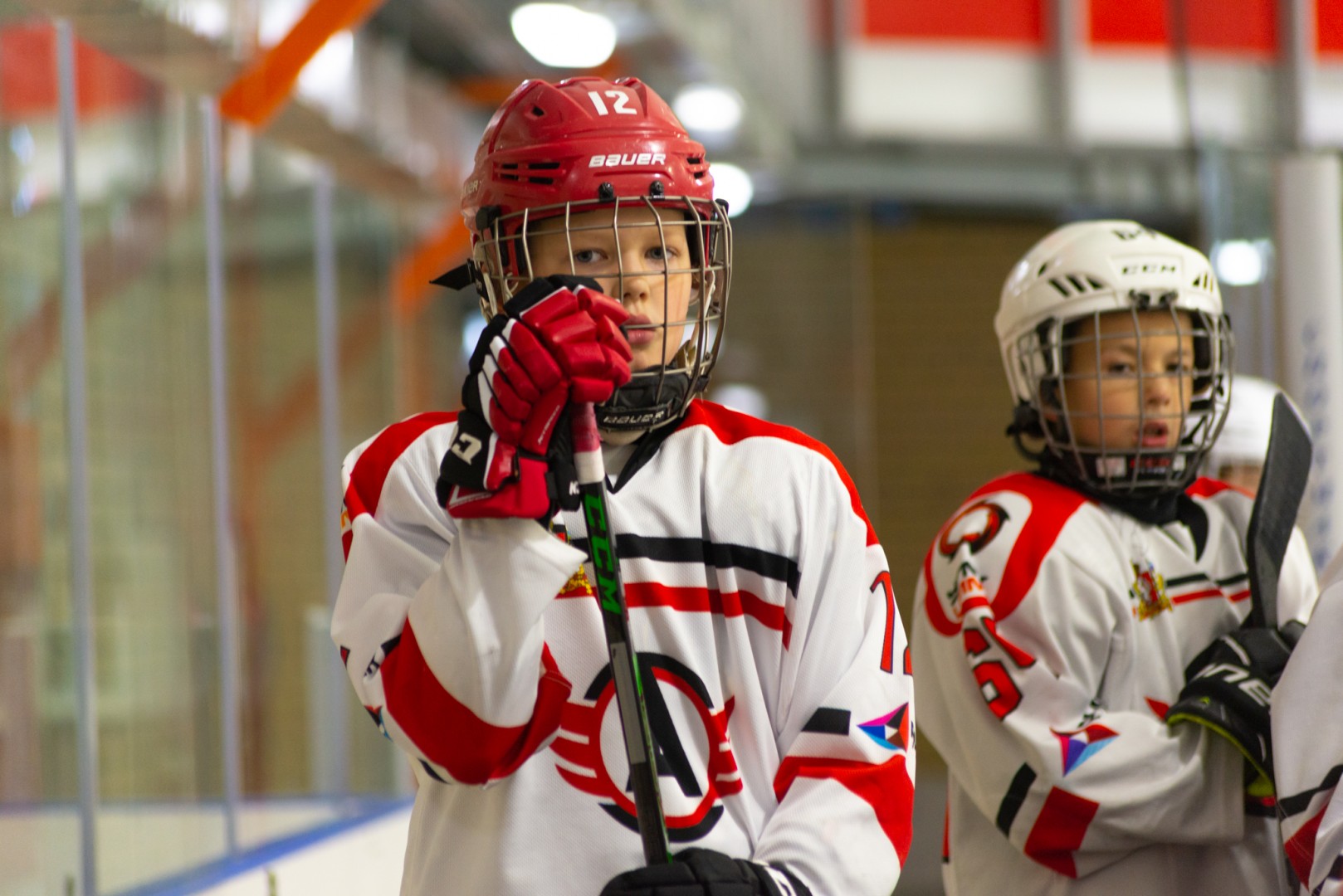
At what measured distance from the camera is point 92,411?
10.2 feet

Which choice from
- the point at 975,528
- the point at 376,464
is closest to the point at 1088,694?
the point at 975,528

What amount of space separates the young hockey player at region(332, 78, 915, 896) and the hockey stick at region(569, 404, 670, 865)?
0.03 meters

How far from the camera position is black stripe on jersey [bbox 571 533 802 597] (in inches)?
51.4

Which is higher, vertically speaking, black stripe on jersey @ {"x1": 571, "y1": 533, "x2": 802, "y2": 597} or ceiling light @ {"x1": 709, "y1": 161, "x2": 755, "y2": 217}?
ceiling light @ {"x1": 709, "y1": 161, "x2": 755, "y2": 217}

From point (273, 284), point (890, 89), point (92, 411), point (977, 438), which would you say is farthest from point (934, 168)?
point (92, 411)

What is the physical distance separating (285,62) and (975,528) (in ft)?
7.72

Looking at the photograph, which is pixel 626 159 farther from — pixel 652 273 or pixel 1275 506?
pixel 1275 506

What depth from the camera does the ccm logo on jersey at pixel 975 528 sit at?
6.52 feet

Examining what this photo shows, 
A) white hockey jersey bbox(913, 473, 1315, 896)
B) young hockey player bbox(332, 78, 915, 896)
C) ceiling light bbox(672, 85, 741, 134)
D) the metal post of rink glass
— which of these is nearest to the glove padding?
young hockey player bbox(332, 78, 915, 896)

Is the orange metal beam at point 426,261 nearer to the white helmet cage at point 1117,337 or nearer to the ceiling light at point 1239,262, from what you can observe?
the ceiling light at point 1239,262

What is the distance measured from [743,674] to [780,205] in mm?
6088

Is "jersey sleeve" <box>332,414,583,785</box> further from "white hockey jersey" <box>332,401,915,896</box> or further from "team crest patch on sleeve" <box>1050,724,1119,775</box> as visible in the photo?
"team crest patch on sleeve" <box>1050,724,1119,775</box>

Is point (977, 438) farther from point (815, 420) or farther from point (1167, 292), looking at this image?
point (1167, 292)

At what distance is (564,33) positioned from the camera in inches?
193
